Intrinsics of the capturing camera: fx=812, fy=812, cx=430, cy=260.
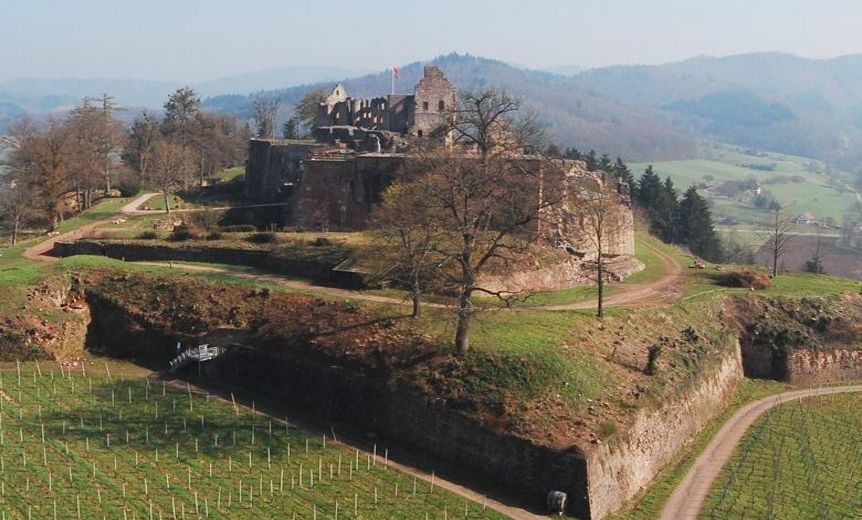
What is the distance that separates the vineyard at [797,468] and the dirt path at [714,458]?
415 mm

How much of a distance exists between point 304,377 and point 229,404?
3.52 m

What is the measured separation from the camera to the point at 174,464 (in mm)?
29969

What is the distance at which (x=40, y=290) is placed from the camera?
43.0 meters

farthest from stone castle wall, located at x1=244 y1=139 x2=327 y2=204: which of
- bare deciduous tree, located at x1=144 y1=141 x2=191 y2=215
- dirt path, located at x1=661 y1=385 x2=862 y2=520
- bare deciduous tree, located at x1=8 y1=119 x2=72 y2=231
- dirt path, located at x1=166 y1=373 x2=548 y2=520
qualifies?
dirt path, located at x1=661 y1=385 x2=862 y2=520

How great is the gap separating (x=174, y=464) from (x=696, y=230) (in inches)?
2861

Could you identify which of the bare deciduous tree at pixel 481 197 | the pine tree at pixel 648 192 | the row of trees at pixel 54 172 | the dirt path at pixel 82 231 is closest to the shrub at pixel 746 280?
the bare deciduous tree at pixel 481 197

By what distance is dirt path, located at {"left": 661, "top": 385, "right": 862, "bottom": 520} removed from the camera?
103ft

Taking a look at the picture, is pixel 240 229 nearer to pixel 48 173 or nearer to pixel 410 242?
pixel 48 173

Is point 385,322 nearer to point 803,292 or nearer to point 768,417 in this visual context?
point 768,417

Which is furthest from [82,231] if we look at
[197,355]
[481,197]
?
[481,197]

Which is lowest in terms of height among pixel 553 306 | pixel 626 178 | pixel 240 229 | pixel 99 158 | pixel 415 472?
pixel 415 472

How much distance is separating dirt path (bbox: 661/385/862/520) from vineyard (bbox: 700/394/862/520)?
0.41m

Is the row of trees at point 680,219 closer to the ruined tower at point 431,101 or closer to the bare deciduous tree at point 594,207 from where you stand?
the ruined tower at point 431,101

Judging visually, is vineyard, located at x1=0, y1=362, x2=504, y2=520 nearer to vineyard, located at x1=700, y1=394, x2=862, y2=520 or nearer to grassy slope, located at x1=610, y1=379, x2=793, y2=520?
grassy slope, located at x1=610, y1=379, x2=793, y2=520
